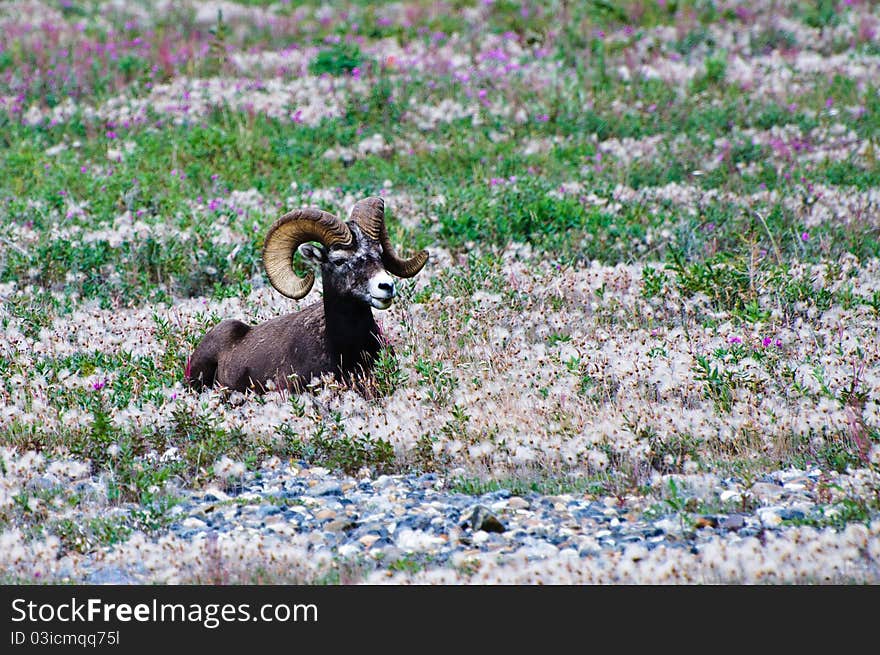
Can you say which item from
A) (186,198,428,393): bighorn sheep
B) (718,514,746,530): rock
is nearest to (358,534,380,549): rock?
(718,514,746,530): rock

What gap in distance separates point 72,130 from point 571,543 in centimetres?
1693

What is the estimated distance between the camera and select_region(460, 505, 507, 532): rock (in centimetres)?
702

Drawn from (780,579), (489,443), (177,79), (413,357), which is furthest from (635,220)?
(177,79)

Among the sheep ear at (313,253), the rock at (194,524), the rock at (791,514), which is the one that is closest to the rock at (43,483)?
the rock at (194,524)

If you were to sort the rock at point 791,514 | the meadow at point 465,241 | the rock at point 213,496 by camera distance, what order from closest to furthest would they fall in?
the rock at point 791,514
the rock at point 213,496
the meadow at point 465,241

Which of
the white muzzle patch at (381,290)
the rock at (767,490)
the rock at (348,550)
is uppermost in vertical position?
the white muzzle patch at (381,290)

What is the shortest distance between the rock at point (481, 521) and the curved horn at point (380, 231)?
3.70 metres

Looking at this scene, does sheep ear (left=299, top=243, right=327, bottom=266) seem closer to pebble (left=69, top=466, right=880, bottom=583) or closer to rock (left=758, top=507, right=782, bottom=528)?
pebble (left=69, top=466, right=880, bottom=583)

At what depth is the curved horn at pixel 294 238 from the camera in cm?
1000

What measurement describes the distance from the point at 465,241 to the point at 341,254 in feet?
16.5

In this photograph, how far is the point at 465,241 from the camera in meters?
14.9

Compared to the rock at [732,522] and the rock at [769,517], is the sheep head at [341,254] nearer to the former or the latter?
the rock at [732,522]

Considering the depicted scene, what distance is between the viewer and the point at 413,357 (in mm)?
10414
